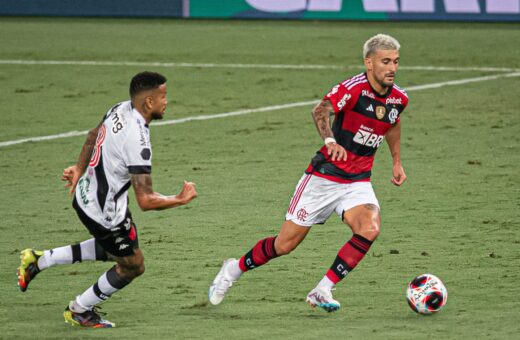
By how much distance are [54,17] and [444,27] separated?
1137 centimetres

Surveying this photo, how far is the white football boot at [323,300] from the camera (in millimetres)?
8320

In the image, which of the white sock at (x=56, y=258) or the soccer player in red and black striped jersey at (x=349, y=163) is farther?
the soccer player in red and black striped jersey at (x=349, y=163)

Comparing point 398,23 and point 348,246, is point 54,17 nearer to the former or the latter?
point 398,23

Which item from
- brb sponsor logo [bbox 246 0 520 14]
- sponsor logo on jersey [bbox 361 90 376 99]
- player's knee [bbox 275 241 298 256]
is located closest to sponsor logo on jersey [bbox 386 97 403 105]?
sponsor logo on jersey [bbox 361 90 376 99]

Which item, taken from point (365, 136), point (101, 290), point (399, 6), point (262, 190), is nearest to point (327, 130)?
point (365, 136)

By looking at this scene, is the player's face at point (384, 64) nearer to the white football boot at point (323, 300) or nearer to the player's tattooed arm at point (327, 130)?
the player's tattooed arm at point (327, 130)

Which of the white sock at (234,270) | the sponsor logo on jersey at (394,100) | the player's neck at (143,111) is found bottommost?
the white sock at (234,270)

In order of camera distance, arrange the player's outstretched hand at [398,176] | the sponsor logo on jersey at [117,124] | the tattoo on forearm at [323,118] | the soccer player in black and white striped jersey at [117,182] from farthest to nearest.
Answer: the player's outstretched hand at [398,176] < the tattoo on forearm at [323,118] < the sponsor logo on jersey at [117,124] < the soccer player in black and white striped jersey at [117,182]

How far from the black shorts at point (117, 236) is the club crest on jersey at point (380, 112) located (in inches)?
84.7

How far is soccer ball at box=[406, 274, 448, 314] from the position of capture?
8.41 metres

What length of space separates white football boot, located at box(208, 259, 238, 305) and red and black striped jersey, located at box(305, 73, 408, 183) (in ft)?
3.56

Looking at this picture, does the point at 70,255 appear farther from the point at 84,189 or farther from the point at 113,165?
the point at 113,165

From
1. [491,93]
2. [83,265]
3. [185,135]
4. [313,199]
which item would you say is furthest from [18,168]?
[491,93]

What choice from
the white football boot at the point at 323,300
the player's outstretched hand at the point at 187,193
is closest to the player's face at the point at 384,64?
the white football boot at the point at 323,300
